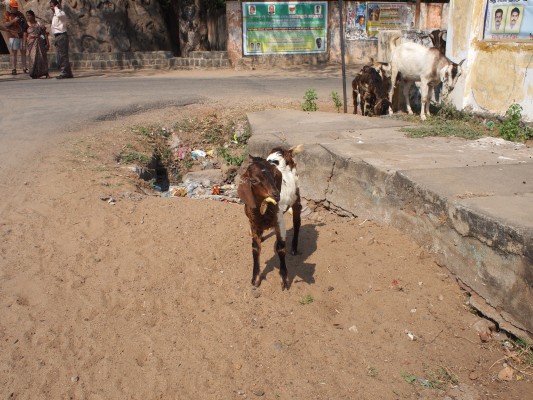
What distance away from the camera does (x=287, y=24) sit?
57.5 feet

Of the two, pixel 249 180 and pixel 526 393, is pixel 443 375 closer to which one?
pixel 526 393

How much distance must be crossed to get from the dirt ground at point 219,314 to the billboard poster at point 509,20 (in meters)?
4.28

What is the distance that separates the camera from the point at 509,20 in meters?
7.35

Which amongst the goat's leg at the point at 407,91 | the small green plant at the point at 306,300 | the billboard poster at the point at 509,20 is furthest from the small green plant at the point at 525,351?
the goat's leg at the point at 407,91

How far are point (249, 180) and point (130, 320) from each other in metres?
1.48

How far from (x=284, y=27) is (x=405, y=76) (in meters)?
9.59

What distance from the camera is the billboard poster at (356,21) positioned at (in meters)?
17.8

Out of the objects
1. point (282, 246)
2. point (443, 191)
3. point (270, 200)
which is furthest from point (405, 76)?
point (270, 200)

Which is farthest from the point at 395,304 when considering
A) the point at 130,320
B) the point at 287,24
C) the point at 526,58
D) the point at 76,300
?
the point at 287,24

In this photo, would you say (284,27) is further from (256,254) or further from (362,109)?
(256,254)

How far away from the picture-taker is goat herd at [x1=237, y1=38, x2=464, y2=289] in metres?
3.66

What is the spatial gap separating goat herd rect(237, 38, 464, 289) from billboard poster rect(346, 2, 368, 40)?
28.3 ft

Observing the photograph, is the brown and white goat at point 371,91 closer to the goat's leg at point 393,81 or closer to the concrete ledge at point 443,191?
the goat's leg at point 393,81

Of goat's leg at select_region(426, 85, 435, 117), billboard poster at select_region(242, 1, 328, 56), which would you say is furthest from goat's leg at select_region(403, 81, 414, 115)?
billboard poster at select_region(242, 1, 328, 56)
